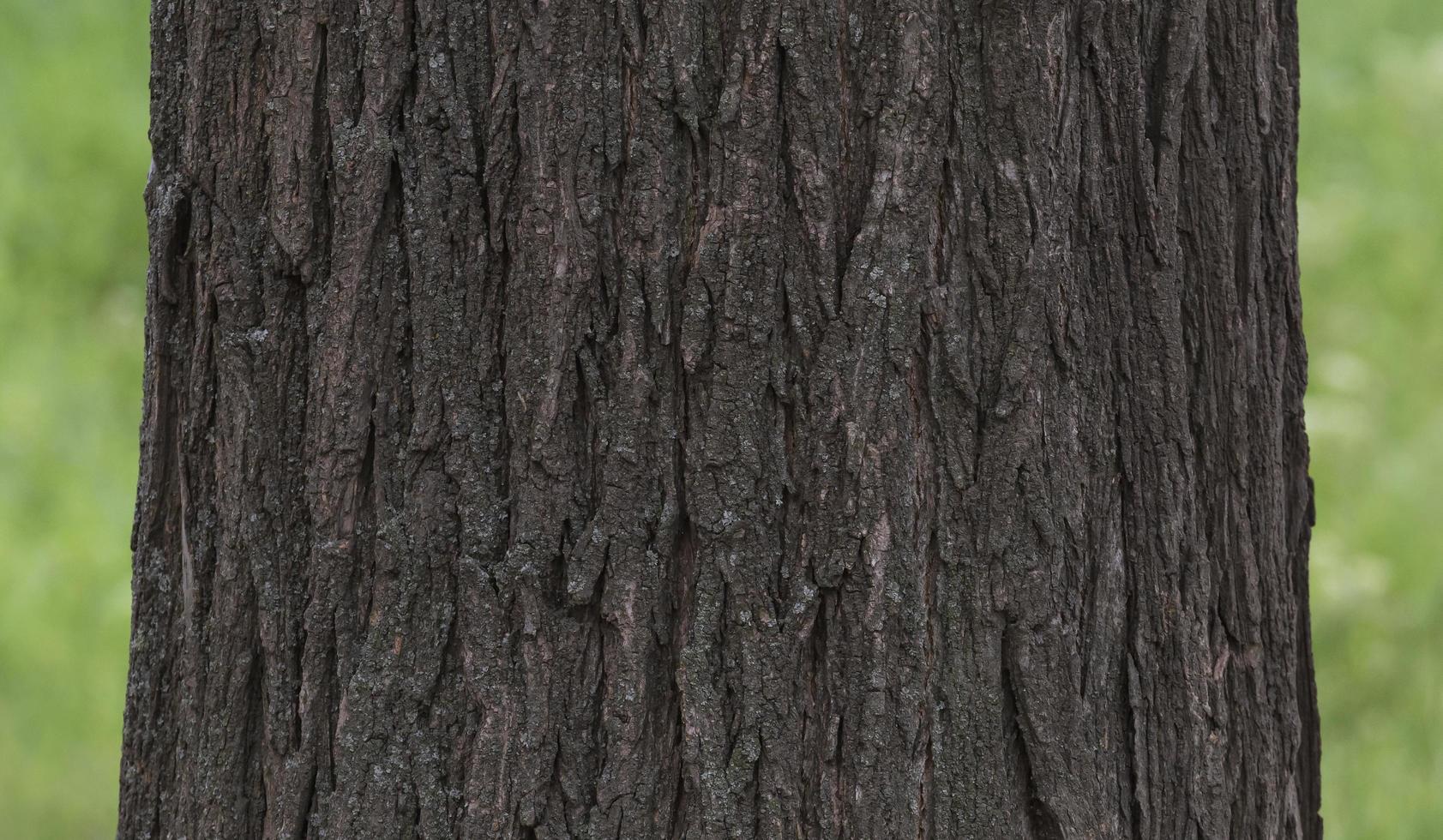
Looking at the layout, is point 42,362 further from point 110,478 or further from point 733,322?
point 733,322

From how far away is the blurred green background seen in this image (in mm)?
3613

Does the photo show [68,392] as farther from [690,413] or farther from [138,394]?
[690,413]

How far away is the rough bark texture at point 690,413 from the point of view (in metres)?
1.35

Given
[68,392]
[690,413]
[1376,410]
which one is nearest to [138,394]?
[68,392]

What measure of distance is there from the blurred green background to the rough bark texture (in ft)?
8.02

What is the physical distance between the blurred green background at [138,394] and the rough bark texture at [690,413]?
8.02 ft

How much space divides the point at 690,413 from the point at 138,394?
13.1 feet

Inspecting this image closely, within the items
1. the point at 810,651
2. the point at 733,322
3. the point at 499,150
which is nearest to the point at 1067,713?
the point at 810,651

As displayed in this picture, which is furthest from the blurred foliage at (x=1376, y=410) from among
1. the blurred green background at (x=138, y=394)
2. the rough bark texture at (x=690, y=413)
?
the rough bark texture at (x=690, y=413)

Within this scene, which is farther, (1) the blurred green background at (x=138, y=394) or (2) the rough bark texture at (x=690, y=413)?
(1) the blurred green background at (x=138, y=394)

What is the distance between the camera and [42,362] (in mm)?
4738

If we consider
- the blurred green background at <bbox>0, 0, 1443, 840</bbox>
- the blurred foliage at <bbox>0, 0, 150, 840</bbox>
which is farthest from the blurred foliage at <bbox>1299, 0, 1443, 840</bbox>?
the blurred foliage at <bbox>0, 0, 150, 840</bbox>

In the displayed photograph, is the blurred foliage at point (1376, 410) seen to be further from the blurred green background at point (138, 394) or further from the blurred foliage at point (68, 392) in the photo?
the blurred foliage at point (68, 392)

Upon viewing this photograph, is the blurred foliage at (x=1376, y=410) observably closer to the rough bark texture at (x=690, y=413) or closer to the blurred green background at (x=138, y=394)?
the blurred green background at (x=138, y=394)
